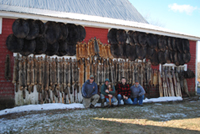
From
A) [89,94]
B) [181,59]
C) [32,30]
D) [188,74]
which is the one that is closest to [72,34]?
[32,30]

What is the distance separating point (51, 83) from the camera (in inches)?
299

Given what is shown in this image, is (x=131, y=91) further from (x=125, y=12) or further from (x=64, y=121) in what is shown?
(x=125, y=12)

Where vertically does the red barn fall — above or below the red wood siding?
above

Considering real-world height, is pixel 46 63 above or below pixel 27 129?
above

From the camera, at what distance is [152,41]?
1005cm

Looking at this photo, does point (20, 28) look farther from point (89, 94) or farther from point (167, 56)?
point (167, 56)

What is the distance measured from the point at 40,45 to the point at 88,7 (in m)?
4.85

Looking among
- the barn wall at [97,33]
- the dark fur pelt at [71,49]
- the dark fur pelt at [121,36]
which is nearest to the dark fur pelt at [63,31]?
the dark fur pelt at [71,49]

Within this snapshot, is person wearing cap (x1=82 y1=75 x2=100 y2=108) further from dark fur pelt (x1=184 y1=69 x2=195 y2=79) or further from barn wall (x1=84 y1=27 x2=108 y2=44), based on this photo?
dark fur pelt (x1=184 y1=69 x2=195 y2=79)

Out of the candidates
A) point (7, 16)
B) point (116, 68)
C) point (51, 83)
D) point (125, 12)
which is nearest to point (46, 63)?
point (51, 83)

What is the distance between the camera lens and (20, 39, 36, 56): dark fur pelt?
7.41 m

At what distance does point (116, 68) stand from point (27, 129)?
17.4 feet

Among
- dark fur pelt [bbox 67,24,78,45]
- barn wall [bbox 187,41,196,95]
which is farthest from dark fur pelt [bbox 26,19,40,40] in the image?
barn wall [bbox 187,41,196,95]

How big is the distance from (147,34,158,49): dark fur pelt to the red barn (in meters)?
0.25
